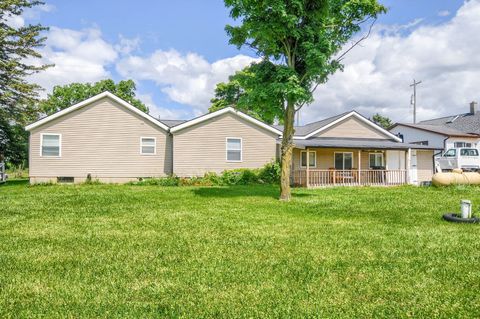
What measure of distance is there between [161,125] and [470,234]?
18.1 m

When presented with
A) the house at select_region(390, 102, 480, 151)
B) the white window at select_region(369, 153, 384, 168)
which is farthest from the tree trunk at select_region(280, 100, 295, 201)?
the house at select_region(390, 102, 480, 151)

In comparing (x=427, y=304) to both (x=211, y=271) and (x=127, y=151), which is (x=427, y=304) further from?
(x=127, y=151)

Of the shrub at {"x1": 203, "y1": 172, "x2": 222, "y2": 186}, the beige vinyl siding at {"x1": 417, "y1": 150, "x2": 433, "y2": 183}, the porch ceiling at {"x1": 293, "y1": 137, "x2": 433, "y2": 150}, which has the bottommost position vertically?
the shrub at {"x1": 203, "y1": 172, "x2": 222, "y2": 186}

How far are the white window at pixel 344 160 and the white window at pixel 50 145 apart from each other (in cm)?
1809

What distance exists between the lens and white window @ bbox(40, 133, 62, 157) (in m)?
20.7

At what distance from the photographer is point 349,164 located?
25.1m

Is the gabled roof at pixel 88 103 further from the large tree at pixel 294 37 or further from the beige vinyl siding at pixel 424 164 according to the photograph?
the beige vinyl siding at pixel 424 164

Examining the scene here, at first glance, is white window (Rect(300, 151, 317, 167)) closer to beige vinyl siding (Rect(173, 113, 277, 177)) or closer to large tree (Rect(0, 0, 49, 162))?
beige vinyl siding (Rect(173, 113, 277, 177))

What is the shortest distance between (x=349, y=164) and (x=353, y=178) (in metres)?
2.01

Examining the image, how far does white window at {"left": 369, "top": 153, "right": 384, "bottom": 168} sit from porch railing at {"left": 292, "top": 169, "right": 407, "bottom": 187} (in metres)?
1.74

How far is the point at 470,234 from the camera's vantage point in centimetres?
741

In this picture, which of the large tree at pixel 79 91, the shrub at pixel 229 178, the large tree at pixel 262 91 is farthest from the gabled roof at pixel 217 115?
the large tree at pixel 79 91

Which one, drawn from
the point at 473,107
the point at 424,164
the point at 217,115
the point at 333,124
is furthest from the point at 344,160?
the point at 473,107

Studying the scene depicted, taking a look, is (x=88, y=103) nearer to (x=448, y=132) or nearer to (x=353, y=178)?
(x=353, y=178)
